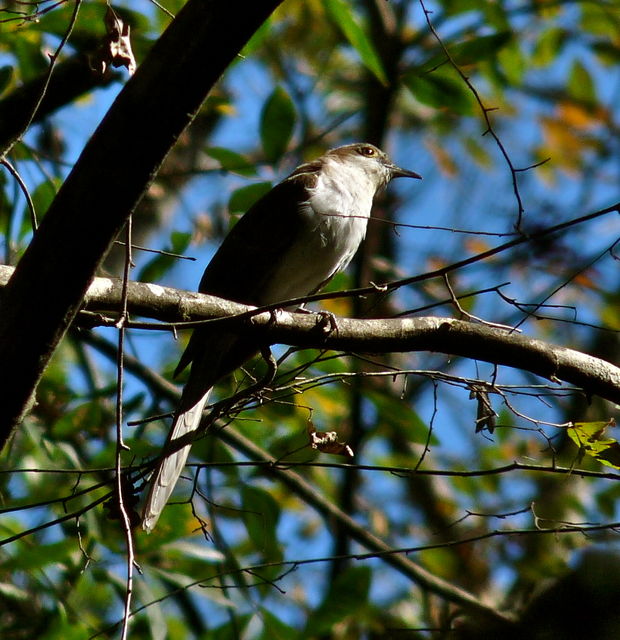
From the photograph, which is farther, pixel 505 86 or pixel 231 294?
pixel 505 86

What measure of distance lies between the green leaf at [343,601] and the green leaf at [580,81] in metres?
4.78

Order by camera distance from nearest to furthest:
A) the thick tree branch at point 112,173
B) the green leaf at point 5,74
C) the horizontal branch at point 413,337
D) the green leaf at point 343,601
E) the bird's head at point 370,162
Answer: the thick tree branch at point 112,173, the horizontal branch at point 413,337, the green leaf at point 5,74, the green leaf at point 343,601, the bird's head at point 370,162

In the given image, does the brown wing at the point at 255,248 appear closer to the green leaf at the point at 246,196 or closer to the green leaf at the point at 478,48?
the green leaf at the point at 246,196

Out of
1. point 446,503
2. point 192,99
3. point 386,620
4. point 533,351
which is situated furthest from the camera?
point 446,503

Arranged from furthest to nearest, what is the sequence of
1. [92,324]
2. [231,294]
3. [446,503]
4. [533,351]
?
[446,503] < [231,294] < [533,351] < [92,324]

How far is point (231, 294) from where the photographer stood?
4.64 m

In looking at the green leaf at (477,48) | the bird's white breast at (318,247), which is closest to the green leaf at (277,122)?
the bird's white breast at (318,247)

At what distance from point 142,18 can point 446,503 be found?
5.31 m

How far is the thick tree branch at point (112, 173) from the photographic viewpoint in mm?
2131

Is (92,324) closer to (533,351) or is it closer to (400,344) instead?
(400,344)

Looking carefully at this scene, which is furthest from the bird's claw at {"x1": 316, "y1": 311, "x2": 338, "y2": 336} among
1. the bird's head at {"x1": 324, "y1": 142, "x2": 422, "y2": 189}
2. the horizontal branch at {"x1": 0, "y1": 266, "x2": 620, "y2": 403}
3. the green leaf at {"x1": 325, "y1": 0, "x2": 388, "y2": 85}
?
the bird's head at {"x1": 324, "y1": 142, "x2": 422, "y2": 189}

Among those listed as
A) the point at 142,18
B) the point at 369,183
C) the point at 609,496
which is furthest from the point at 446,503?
the point at 142,18

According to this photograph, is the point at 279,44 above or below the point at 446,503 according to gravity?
above

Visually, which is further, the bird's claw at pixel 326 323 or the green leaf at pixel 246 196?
the green leaf at pixel 246 196
